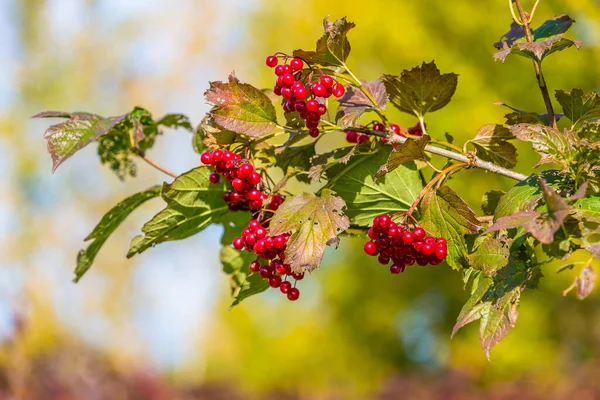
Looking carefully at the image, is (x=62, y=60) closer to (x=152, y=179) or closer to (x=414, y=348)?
(x=152, y=179)

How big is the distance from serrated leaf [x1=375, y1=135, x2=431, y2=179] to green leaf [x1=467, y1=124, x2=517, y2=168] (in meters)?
0.15

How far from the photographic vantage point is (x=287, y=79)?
0.96 metres

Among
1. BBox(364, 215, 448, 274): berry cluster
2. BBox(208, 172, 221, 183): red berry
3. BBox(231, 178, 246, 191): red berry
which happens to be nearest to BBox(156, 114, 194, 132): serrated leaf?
BBox(208, 172, 221, 183): red berry

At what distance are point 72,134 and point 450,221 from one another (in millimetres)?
559

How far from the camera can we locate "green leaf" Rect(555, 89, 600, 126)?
94cm

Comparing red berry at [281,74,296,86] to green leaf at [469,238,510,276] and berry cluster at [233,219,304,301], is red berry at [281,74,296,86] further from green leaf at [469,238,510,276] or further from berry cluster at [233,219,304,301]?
green leaf at [469,238,510,276]

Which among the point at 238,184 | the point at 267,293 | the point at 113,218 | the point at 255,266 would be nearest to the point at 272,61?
the point at 238,184

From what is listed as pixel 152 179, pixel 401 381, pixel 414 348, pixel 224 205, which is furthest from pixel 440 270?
pixel 224 205

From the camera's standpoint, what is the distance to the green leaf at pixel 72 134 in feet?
3.45

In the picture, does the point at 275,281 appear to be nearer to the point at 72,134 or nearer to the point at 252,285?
the point at 252,285

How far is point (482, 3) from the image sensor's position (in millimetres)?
7883

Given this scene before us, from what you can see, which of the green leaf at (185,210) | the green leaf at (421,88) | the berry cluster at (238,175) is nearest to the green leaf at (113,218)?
the green leaf at (185,210)

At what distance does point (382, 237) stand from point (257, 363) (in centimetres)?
1117

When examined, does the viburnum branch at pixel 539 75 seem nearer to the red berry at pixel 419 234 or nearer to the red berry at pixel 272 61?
the red berry at pixel 419 234
